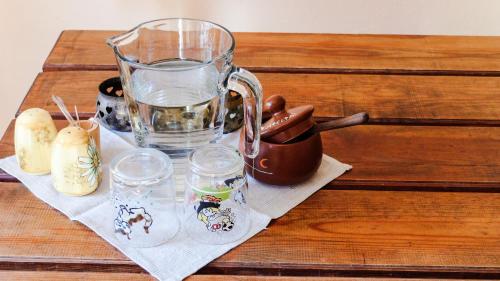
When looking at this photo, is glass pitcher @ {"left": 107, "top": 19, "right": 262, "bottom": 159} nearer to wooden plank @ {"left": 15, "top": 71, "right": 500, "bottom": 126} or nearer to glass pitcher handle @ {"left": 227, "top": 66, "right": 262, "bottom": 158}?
glass pitcher handle @ {"left": 227, "top": 66, "right": 262, "bottom": 158}

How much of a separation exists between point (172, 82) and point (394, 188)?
1.05 ft

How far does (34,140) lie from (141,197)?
0.20 meters

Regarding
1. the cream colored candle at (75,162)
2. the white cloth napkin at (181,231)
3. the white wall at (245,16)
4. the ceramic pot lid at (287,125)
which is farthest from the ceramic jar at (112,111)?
the white wall at (245,16)

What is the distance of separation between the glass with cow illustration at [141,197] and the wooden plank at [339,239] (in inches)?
1.3

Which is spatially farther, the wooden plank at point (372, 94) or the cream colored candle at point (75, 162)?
the wooden plank at point (372, 94)

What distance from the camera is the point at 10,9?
1802 millimetres

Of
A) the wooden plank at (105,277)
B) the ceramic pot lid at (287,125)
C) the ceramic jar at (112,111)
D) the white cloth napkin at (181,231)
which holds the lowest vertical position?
the wooden plank at (105,277)

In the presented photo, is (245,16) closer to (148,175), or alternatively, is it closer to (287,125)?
(287,125)

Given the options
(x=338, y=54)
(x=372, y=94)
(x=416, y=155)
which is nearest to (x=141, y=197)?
(x=416, y=155)

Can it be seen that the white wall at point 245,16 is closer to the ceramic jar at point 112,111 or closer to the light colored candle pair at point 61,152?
the ceramic jar at point 112,111

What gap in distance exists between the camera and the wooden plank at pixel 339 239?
76 cm

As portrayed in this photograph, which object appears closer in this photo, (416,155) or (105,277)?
(105,277)

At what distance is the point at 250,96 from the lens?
2.70 feet

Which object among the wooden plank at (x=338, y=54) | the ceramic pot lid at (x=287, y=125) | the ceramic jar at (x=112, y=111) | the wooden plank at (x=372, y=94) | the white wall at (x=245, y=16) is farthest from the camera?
the white wall at (x=245, y=16)
